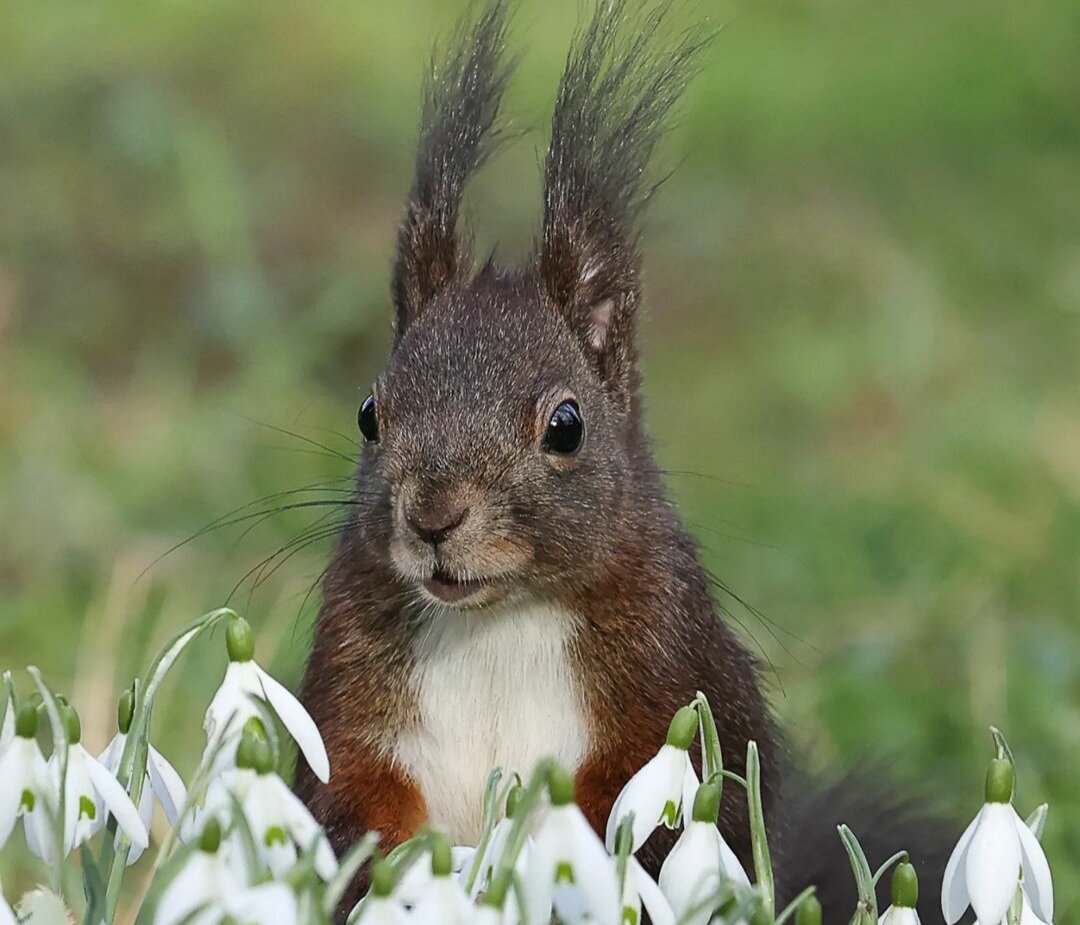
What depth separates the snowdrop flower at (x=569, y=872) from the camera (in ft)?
5.07

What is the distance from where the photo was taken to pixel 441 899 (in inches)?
58.3

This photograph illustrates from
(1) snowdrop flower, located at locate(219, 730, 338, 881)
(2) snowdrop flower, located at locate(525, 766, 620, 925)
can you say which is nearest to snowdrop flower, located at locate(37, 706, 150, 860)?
(1) snowdrop flower, located at locate(219, 730, 338, 881)

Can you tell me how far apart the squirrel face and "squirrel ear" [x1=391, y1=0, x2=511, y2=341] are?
0.09m

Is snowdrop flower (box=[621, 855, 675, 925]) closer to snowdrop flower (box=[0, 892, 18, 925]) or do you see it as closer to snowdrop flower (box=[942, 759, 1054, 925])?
snowdrop flower (box=[942, 759, 1054, 925])

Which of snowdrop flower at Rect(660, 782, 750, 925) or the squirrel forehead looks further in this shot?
the squirrel forehead

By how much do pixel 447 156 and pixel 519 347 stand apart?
0.99 feet

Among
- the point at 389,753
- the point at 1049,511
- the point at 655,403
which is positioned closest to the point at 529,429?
the point at 389,753

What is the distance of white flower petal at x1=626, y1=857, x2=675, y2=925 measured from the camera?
1675 mm

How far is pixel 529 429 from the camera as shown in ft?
7.66

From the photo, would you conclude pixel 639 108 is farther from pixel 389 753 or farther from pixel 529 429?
pixel 389 753

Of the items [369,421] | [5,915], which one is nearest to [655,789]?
[5,915]

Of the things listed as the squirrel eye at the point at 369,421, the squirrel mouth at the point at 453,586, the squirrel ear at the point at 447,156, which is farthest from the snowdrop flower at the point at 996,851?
the squirrel ear at the point at 447,156

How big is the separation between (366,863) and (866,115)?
536cm

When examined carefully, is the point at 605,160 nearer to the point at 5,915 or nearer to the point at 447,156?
the point at 447,156
